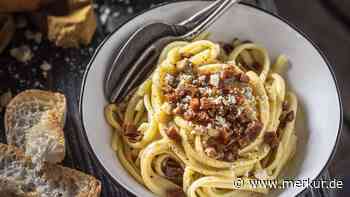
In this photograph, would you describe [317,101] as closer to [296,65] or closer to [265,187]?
[296,65]

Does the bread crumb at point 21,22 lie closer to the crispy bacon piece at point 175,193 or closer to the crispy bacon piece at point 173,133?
the crispy bacon piece at point 173,133

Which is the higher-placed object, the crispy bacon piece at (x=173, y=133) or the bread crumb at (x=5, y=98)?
the crispy bacon piece at (x=173, y=133)

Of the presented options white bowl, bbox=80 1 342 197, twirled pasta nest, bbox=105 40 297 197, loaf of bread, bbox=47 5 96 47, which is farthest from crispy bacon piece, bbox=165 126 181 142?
loaf of bread, bbox=47 5 96 47

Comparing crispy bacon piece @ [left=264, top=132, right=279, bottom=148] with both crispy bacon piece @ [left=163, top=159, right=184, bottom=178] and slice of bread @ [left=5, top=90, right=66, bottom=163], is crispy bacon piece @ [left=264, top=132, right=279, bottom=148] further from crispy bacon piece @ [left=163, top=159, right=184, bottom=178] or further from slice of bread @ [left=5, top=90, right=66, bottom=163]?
slice of bread @ [left=5, top=90, right=66, bottom=163]

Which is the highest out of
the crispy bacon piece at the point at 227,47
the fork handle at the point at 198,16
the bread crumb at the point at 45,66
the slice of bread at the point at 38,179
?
the fork handle at the point at 198,16

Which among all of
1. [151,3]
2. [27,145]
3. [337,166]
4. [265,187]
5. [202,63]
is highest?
[151,3]

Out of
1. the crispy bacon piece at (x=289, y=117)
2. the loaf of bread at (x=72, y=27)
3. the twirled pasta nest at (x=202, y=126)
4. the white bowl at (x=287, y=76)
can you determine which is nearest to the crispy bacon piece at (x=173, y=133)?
the twirled pasta nest at (x=202, y=126)

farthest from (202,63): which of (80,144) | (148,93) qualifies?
(80,144)
